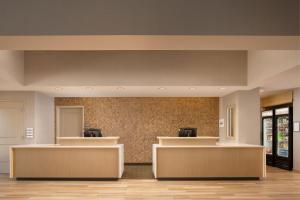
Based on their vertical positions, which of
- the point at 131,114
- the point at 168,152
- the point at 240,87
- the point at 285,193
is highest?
the point at 240,87

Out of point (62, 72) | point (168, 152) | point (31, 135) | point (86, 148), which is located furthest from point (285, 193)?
point (31, 135)

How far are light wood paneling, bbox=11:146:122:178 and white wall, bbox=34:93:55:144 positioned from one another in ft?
4.25

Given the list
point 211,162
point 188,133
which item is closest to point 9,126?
point 188,133

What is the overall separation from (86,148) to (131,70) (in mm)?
2243

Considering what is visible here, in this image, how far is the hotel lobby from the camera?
11.9ft

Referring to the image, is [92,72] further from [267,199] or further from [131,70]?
[267,199]

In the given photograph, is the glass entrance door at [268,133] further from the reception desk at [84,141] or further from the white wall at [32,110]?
the white wall at [32,110]

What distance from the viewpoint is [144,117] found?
39.0 ft

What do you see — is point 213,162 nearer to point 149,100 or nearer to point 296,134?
point 296,134

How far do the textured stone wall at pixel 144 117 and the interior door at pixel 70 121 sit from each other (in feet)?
0.84

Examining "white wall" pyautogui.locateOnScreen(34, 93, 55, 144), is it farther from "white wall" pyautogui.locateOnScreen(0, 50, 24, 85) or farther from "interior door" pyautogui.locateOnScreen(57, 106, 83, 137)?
"white wall" pyautogui.locateOnScreen(0, 50, 24, 85)

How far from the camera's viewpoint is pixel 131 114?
11.9 meters

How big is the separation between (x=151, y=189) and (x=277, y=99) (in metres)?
6.03

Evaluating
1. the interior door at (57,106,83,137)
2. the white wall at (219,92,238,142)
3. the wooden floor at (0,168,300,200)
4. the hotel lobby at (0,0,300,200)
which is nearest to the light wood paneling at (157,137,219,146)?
the hotel lobby at (0,0,300,200)
